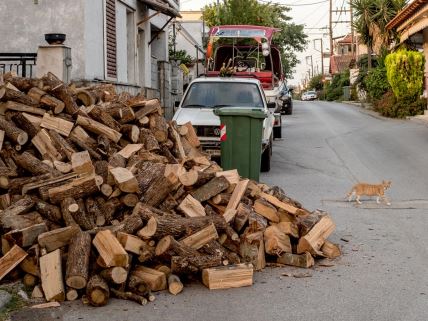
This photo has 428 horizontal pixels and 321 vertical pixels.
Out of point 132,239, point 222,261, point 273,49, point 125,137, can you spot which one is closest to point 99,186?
point 132,239

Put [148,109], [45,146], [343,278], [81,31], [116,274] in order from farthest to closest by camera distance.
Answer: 1. [81,31]
2. [148,109]
3. [45,146]
4. [343,278]
5. [116,274]

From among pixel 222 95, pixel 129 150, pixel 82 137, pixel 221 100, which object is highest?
pixel 222 95

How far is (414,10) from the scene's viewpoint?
27.5 meters

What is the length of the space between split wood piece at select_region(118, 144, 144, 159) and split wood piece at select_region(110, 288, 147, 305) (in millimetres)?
2631

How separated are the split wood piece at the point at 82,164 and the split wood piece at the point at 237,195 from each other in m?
1.49

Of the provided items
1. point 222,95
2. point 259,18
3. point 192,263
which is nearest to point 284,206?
point 192,263

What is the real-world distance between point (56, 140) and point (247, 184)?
7.66 feet

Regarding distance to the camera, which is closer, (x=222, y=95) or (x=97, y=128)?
(x=97, y=128)

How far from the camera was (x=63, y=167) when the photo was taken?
24.4ft

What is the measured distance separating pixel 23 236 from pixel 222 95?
8.63 meters

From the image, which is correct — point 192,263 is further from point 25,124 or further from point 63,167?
point 25,124

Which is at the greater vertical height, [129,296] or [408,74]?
[408,74]

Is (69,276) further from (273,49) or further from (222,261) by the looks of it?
(273,49)

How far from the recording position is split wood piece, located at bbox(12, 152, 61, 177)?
24.3 ft
